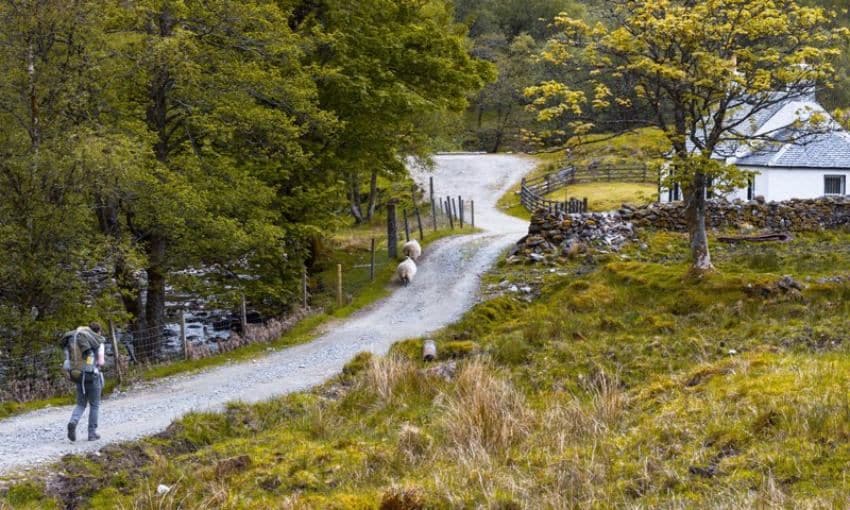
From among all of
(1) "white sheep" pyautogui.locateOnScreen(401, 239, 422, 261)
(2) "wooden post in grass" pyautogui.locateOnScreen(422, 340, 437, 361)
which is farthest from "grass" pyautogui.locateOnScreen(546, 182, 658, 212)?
(2) "wooden post in grass" pyautogui.locateOnScreen(422, 340, 437, 361)

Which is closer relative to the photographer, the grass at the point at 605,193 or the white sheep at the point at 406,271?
the white sheep at the point at 406,271

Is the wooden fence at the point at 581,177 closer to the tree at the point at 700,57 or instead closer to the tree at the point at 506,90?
the tree at the point at 506,90

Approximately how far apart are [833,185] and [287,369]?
30077 mm

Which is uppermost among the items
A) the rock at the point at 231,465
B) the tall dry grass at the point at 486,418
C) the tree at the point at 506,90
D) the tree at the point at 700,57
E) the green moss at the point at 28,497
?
the tree at the point at 506,90

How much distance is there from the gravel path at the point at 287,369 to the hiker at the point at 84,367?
1.22 ft

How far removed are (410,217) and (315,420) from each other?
1114 inches

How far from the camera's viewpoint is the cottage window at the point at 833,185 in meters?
38.5

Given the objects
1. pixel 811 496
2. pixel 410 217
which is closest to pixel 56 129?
pixel 811 496

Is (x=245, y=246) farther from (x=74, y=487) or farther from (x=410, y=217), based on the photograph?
(x=410, y=217)

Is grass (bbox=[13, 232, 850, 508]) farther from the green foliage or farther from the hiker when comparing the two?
the green foliage

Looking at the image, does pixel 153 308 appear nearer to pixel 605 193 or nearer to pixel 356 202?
pixel 356 202

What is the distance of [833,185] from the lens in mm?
38625

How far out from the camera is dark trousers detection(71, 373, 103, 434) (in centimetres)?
1400

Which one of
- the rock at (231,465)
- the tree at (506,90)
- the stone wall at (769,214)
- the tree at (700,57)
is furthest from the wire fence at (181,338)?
the tree at (506,90)
